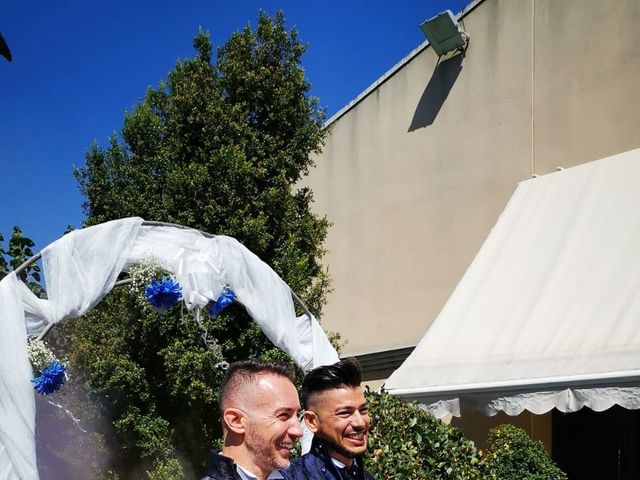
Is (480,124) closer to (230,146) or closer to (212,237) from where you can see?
(230,146)

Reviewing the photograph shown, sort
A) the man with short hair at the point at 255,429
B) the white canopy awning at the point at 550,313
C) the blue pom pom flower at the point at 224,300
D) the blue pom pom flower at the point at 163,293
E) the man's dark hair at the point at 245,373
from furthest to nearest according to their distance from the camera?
1. the blue pom pom flower at the point at 224,300
2. the white canopy awning at the point at 550,313
3. the blue pom pom flower at the point at 163,293
4. the man's dark hair at the point at 245,373
5. the man with short hair at the point at 255,429

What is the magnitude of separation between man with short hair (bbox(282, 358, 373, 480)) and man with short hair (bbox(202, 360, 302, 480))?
113 centimetres

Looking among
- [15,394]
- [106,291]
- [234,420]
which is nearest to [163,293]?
[106,291]

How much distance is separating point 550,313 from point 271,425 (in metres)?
5.13

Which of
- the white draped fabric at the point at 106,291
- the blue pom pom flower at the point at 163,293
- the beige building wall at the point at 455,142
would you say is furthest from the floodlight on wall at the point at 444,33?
the blue pom pom flower at the point at 163,293

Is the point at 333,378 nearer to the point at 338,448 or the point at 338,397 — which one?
the point at 338,397

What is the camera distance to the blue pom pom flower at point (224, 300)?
253 inches

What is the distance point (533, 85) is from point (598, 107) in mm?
922

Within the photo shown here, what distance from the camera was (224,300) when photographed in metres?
6.41

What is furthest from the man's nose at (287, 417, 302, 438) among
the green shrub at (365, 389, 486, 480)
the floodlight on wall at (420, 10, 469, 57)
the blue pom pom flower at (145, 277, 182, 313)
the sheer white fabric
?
the floodlight on wall at (420, 10, 469, 57)

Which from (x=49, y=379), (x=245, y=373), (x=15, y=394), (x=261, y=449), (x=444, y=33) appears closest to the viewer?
(x=261, y=449)

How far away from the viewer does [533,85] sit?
9.55m

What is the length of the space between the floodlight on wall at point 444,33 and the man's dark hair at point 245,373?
8258mm

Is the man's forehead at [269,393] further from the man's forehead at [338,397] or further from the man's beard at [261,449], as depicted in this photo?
the man's forehead at [338,397]
